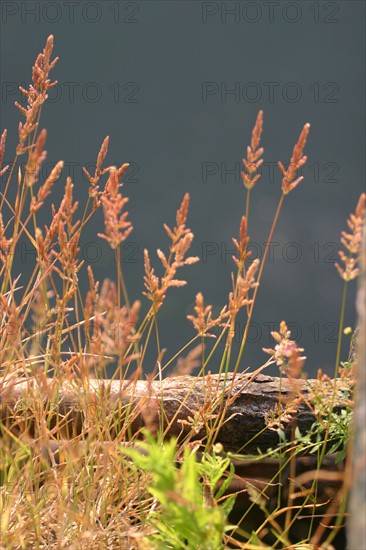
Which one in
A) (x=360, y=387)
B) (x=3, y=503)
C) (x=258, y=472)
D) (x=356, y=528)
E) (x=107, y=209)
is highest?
(x=107, y=209)

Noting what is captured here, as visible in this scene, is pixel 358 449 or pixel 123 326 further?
pixel 123 326

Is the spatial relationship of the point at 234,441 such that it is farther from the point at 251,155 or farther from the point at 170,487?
the point at 170,487

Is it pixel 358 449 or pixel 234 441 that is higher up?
pixel 358 449

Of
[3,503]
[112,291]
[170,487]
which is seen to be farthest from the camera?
[3,503]

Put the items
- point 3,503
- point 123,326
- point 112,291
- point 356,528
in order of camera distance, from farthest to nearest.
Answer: point 3,503, point 123,326, point 112,291, point 356,528

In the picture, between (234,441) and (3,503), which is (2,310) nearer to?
(3,503)

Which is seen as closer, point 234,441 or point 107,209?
point 107,209

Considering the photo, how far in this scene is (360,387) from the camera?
1.09m

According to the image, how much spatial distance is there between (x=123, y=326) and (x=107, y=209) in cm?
27

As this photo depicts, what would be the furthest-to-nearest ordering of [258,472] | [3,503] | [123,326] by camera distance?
[258,472] < [3,503] < [123,326]

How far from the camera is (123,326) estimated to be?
1.71 m

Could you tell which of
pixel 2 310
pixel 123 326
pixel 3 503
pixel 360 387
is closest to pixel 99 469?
pixel 3 503

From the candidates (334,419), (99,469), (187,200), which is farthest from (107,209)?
(334,419)

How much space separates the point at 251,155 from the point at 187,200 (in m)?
0.34
